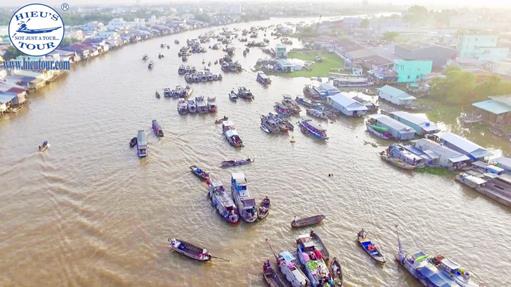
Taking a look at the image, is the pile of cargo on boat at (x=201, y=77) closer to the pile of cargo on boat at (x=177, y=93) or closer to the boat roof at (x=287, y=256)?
the pile of cargo on boat at (x=177, y=93)

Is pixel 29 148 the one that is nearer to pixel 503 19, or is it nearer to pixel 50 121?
pixel 50 121

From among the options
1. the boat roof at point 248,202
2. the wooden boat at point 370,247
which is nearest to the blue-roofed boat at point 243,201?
the boat roof at point 248,202

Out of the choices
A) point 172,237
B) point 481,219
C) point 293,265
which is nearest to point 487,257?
point 481,219

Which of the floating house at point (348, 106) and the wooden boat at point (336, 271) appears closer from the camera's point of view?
the wooden boat at point (336, 271)

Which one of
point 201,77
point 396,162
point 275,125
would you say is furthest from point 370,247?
point 201,77

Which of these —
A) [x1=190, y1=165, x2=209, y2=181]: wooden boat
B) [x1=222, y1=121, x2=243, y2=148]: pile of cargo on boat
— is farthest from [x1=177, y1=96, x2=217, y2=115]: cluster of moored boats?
[x1=190, y1=165, x2=209, y2=181]: wooden boat

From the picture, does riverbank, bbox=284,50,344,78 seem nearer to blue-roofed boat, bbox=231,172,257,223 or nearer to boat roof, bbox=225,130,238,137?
boat roof, bbox=225,130,238,137

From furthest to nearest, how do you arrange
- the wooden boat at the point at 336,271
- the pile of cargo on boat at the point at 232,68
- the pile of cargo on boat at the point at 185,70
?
the pile of cargo on boat at the point at 232,68, the pile of cargo on boat at the point at 185,70, the wooden boat at the point at 336,271
